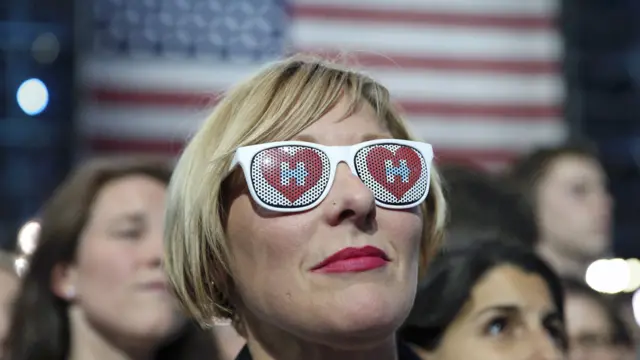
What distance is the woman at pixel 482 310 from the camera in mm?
2133

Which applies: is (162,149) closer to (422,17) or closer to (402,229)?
(422,17)

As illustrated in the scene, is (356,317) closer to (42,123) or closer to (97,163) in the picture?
(97,163)

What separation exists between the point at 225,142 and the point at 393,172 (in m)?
0.25

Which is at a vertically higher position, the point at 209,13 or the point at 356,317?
the point at 356,317

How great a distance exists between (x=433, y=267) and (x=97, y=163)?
1.06 m

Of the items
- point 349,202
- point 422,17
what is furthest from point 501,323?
point 422,17

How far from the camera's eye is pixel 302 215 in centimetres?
157

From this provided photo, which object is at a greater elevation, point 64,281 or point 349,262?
point 349,262

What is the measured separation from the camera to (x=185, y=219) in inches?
67.1

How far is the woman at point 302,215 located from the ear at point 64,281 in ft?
3.62

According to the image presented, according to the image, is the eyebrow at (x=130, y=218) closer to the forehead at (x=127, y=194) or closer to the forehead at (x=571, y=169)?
the forehead at (x=127, y=194)

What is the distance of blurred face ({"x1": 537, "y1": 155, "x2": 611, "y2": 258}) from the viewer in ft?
12.7

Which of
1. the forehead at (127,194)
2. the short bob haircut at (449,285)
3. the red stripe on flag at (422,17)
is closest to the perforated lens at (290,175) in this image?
the short bob haircut at (449,285)

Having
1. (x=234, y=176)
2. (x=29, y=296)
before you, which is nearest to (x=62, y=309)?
(x=29, y=296)
